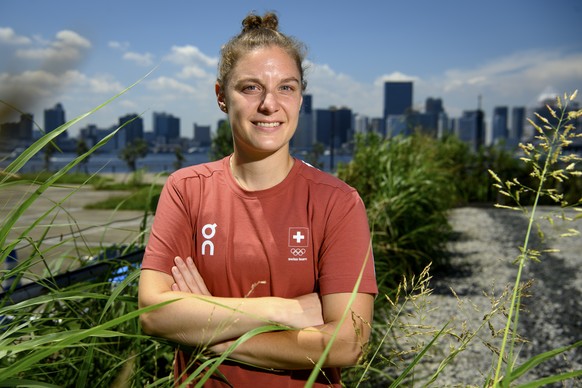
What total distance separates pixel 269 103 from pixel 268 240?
13.9 inches

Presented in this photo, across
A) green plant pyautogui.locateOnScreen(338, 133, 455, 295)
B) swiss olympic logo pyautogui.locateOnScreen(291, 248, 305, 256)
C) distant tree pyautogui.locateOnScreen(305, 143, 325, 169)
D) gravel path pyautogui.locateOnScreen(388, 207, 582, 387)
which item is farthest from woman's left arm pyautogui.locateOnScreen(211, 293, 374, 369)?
distant tree pyautogui.locateOnScreen(305, 143, 325, 169)

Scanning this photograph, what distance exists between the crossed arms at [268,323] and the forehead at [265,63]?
0.58m

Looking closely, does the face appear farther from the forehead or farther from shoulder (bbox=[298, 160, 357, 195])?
shoulder (bbox=[298, 160, 357, 195])

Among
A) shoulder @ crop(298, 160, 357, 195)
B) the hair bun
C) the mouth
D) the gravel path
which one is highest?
the hair bun

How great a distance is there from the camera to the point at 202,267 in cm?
162

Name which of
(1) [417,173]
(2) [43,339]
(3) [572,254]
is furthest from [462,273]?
(2) [43,339]

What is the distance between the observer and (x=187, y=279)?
1.60 meters

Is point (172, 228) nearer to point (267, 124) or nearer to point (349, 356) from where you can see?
point (267, 124)

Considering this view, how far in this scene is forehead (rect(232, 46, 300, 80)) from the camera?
5.20ft

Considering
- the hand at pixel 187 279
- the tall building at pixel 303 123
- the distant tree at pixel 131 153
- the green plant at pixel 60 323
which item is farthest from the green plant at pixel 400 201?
the hand at pixel 187 279

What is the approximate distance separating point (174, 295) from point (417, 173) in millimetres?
5790

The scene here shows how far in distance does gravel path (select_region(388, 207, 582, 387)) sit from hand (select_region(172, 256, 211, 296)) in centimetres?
71

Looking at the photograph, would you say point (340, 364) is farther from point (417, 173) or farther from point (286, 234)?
point (417, 173)

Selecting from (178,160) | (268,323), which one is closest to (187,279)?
(268,323)
